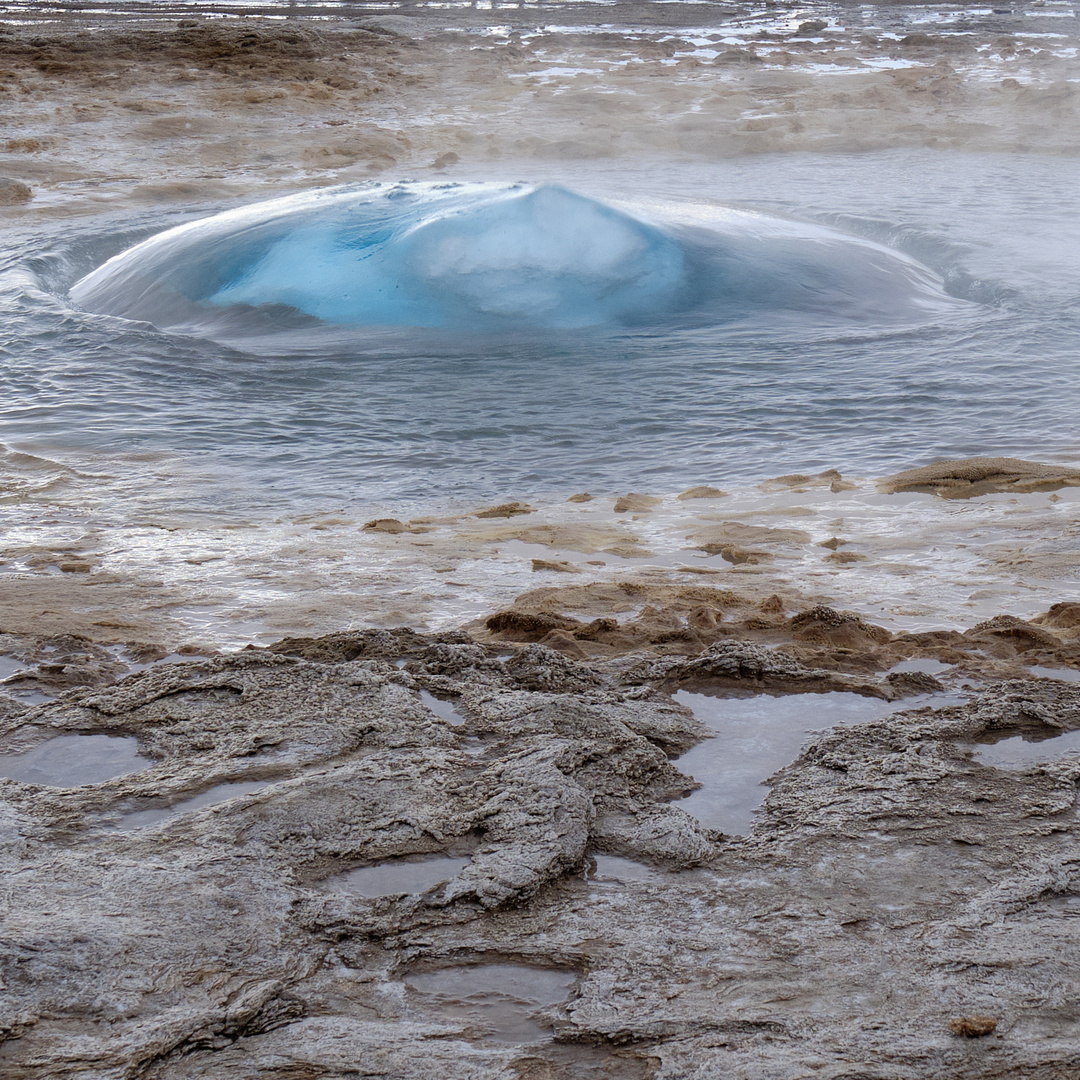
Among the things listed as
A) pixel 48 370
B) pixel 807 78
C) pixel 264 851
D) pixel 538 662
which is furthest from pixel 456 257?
pixel 807 78

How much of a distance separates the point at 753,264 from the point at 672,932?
507 cm

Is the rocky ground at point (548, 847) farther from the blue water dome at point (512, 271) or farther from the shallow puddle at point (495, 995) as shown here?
the blue water dome at point (512, 271)

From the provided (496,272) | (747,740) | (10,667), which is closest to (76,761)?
(10,667)

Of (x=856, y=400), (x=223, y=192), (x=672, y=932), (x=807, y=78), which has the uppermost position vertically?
(x=807, y=78)

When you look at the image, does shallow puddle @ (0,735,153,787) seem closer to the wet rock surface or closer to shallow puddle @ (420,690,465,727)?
the wet rock surface

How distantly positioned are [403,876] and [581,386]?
3.65 metres

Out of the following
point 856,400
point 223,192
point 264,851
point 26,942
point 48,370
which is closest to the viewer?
point 26,942

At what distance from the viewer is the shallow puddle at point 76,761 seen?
7.42 ft

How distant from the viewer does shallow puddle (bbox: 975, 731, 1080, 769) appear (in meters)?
2.31

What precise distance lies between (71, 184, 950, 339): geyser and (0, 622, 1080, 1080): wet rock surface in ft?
12.1

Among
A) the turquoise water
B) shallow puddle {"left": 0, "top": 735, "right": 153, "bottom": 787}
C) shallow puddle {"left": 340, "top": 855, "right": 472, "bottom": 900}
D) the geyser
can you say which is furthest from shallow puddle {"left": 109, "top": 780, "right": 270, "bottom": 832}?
the geyser

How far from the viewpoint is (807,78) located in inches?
566

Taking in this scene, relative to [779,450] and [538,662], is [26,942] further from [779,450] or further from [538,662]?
[779,450]

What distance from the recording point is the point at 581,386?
5.33 m
